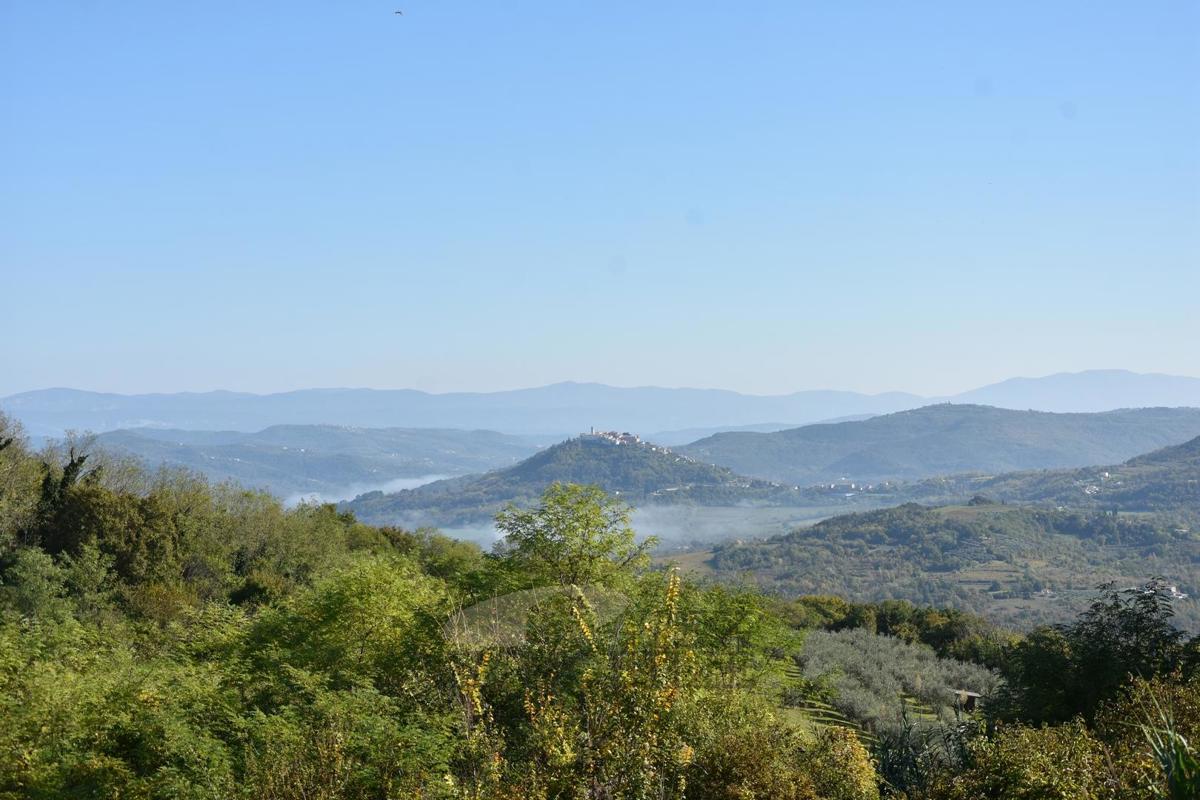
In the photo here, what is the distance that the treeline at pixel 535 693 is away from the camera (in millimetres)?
7922

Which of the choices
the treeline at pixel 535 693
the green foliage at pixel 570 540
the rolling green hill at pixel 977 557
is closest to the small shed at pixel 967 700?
the treeline at pixel 535 693

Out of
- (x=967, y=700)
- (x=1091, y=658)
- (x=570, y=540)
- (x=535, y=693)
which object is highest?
(x=570, y=540)

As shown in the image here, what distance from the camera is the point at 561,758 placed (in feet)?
23.6

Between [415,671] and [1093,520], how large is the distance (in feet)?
566

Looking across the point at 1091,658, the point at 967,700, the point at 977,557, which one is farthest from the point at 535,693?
the point at 977,557

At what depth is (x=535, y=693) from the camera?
1068 cm

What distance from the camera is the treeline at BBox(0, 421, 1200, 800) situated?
792 cm

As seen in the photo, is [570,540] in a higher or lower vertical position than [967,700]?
higher

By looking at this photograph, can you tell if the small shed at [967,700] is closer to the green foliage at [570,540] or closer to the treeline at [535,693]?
the treeline at [535,693]

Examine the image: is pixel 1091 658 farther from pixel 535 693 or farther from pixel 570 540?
pixel 535 693

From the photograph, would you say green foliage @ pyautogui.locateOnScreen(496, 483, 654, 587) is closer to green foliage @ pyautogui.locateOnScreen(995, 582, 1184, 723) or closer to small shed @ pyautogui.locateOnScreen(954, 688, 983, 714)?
green foliage @ pyautogui.locateOnScreen(995, 582, 1184, 723)

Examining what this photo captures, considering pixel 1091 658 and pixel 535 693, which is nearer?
pixel 535 693

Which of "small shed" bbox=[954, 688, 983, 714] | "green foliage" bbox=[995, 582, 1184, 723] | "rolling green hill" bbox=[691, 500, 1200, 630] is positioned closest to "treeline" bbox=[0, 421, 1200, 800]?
"green foliage" bbox=[995, 582, 1184, 723]

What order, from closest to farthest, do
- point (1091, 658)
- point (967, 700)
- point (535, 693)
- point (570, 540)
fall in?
1. point (535, 693)
2. point (1091, 658)
3. point (570, 540)
4. point (967, 700)
